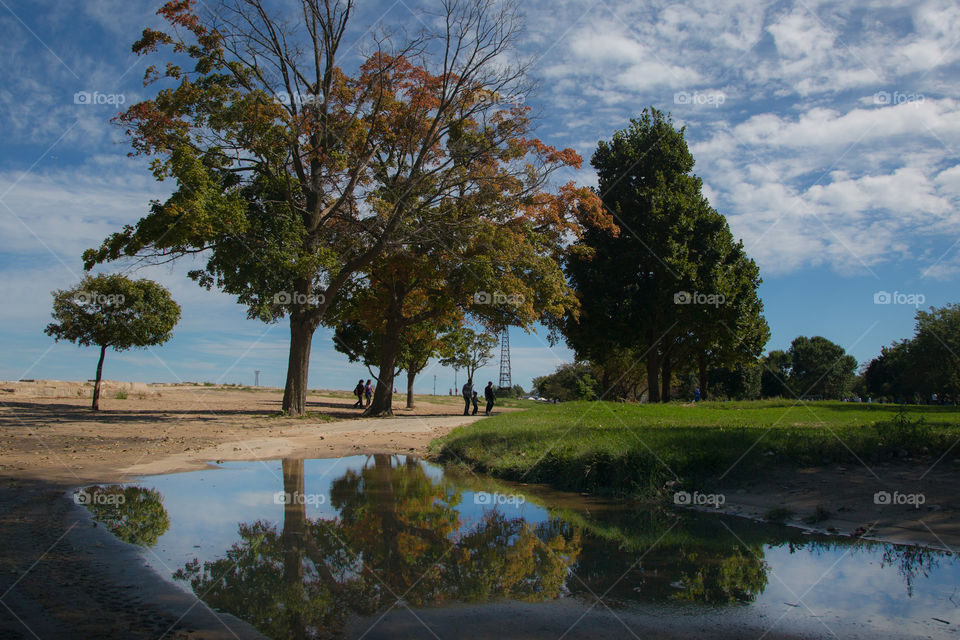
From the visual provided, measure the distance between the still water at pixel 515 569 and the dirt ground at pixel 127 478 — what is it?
434 millimetres

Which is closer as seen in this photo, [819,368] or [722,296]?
[722,296]

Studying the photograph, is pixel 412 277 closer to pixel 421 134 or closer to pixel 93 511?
pixel 421 134

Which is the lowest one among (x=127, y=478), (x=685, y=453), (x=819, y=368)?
(x=127, y=478)

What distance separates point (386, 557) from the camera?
5.35 metres

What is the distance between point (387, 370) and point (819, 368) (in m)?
84.2

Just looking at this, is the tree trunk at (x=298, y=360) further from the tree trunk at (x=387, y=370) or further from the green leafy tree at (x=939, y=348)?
the green leafy tree at (x=939, y=348)

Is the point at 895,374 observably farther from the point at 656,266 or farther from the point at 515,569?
the point at 515,569

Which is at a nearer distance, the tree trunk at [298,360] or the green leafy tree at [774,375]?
the tree trunk at [298,360]

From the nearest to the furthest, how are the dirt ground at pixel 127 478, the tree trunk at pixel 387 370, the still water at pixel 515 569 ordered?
the dirt ground at pixel 127 478 < the still water at pixel 515 569 < the tree trunk at pixel 387 370

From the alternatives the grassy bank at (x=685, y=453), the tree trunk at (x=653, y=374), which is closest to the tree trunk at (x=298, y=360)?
the grassy bank at (x=685, y=453)

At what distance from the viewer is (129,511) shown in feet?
22.9

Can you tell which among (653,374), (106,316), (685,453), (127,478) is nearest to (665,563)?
(685,453)

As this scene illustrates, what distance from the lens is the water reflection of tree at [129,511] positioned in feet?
19.5

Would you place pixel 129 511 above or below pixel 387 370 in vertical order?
below
